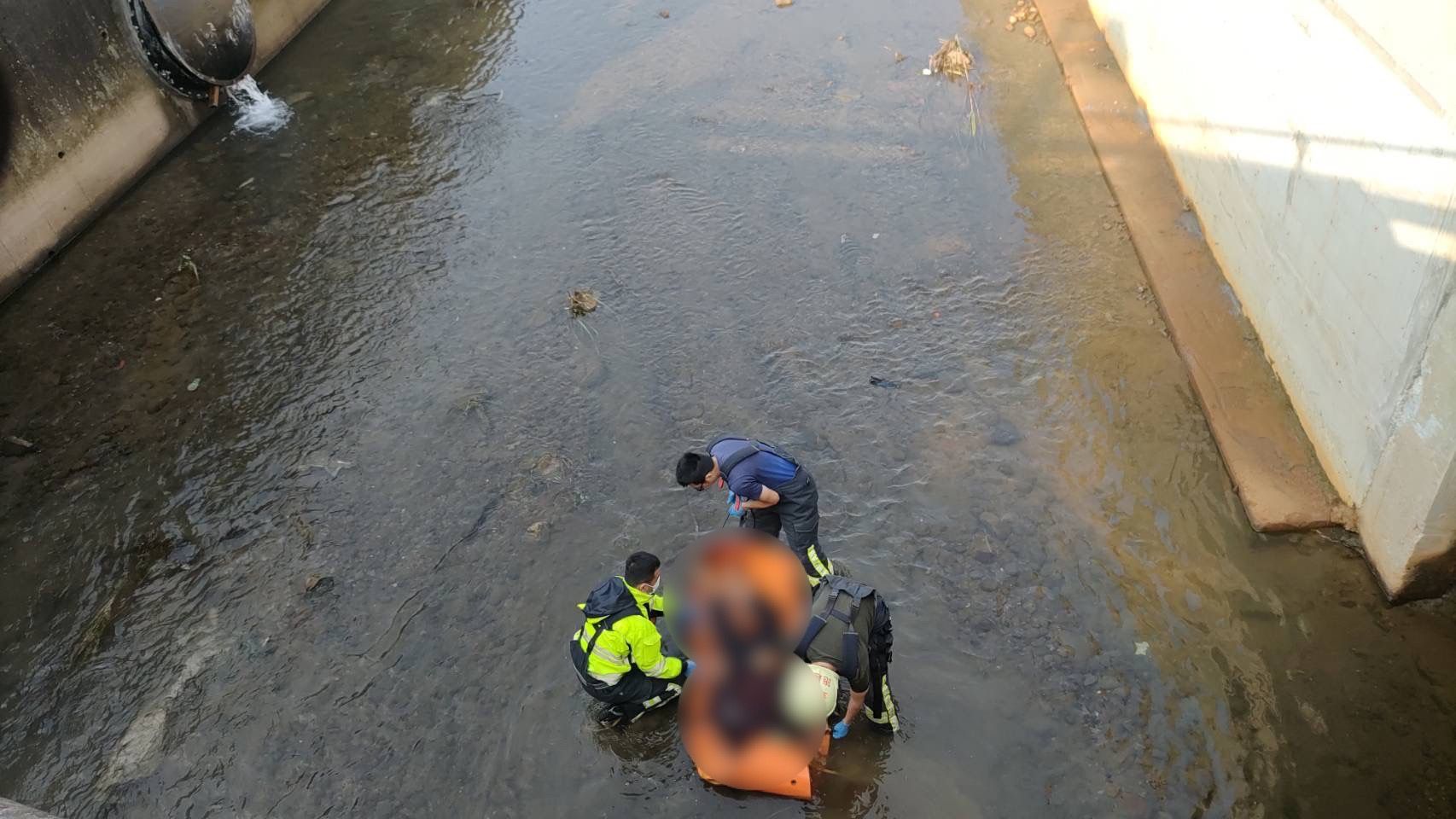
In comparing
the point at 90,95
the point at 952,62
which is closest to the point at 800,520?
the point at 952,62

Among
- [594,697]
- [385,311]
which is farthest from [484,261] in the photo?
[594,697]

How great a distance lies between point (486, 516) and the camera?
23.1ft

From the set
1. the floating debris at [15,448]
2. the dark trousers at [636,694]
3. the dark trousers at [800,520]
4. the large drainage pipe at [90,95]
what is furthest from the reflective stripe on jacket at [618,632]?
the large drainage pipe at [90,95]

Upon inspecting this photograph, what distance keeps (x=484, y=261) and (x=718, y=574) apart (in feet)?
15.6

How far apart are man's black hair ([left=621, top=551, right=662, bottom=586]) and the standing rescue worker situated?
465 mm

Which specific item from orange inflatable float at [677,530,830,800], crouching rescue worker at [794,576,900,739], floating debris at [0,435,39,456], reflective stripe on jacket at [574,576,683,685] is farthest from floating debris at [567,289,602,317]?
floating debris at [0,435,39,456]

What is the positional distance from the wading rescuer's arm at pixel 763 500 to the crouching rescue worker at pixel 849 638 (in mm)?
603

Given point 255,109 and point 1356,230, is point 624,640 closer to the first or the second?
point 1356,230

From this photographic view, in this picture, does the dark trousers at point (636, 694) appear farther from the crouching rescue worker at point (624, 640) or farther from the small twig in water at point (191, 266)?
the small twig in water at point (191, 266)

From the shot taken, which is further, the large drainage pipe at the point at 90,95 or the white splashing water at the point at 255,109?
the white splashing water at the point at 255,109

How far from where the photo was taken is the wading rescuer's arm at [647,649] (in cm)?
520

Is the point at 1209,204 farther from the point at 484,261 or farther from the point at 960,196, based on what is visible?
the point at 484,261

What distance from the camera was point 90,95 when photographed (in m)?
10.2

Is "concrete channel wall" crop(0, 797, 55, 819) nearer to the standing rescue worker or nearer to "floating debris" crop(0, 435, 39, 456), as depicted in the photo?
the standing rescue worker
